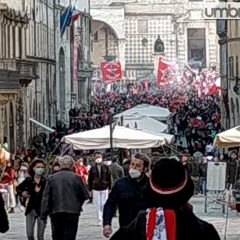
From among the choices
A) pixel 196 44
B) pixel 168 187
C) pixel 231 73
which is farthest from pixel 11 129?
pixel 196 44

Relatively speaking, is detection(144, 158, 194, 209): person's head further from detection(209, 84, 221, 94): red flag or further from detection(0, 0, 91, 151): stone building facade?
detection(209, 84, 221, 94): red flag

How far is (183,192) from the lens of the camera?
21.7 ft

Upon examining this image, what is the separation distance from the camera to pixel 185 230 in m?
6.54

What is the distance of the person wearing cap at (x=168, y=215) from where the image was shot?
6543 mm

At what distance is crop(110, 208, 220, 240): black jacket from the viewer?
6523 millimetres

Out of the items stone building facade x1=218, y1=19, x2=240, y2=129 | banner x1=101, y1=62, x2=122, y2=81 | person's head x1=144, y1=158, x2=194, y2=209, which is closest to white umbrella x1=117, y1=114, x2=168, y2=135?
stone building facade x1=218, y1=19, x2=240, y2=129

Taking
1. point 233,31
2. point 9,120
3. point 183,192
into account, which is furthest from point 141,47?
point 183,192

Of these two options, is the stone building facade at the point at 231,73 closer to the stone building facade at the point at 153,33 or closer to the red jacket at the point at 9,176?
the red jacket at the point at 9,176

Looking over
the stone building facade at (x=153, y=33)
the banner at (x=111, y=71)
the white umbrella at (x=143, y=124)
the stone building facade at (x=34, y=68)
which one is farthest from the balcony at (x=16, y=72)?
the stone building facade at (x=153, y=33)

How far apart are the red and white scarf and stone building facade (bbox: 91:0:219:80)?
123 metres

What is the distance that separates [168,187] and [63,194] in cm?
738

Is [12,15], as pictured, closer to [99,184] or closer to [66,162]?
[99,184]

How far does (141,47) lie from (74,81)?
59559 millimetres

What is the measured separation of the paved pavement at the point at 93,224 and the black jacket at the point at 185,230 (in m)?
11.9
